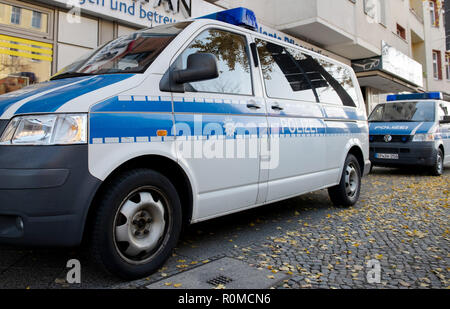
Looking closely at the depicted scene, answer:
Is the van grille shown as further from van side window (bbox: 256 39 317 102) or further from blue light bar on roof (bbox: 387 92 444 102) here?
blue light bar on roof (bbox: 387 92 444 102)

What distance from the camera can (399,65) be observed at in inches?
774

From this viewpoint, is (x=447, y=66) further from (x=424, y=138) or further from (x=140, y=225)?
(x=140, y=225)

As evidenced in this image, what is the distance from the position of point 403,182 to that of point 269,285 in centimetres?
683

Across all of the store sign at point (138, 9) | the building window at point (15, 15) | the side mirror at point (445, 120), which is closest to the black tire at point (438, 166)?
the side mirror at point (445, 120)

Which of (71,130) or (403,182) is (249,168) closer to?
(71,130)

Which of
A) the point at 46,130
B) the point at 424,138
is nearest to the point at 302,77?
the point at 46,130

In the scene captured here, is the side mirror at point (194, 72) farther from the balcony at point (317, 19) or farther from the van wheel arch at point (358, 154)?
the balcony at point (317, 19)

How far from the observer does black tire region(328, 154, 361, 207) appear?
5.21 meters

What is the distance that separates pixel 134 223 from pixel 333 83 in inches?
144

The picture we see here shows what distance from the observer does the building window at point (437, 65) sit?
1140 inches

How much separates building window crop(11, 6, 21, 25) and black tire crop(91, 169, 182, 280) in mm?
6266

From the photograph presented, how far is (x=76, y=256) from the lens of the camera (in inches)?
122

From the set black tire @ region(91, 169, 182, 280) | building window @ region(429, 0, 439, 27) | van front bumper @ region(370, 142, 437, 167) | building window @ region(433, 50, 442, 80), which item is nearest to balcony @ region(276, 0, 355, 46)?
van front bumper @ region(370, 142, 437, 167)

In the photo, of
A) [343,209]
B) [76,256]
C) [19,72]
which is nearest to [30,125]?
[76,256]
